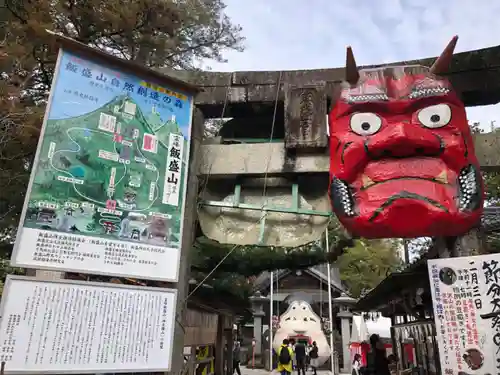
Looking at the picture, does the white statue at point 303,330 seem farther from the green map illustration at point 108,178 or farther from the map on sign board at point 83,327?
the green map illustration at point 108,178

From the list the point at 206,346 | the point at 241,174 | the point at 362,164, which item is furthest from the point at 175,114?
the point at 206,346

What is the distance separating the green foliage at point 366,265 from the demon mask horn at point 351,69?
22643mm

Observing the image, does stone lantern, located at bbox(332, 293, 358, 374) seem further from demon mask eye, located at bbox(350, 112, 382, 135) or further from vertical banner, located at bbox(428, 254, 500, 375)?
demon mask eye, located at bbox(350, 112, 382, 135)

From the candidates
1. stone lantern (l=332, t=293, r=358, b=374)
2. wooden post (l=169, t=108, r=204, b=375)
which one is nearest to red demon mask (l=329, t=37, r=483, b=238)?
wooden post (l=169, t=108, r=204, b=375)

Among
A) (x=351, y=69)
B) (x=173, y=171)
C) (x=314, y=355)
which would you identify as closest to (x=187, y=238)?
(x=173, y=171)

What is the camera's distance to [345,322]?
21.1 metres

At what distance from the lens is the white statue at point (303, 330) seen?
61.3 ft

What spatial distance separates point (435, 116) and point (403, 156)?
28.6 inches

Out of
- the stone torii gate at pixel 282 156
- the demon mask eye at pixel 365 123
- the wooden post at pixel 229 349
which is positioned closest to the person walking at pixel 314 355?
the wooden post at pixel 229 349

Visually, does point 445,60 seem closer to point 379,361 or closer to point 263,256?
point 263,256

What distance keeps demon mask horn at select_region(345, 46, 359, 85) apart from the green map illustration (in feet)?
9.12

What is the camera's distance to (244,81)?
6590 mm

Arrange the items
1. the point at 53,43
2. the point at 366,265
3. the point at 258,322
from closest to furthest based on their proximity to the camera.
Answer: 1. the point at 53,43
2. the point at 258,322
3. the point at 366,265

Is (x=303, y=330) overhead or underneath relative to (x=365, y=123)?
underneath
